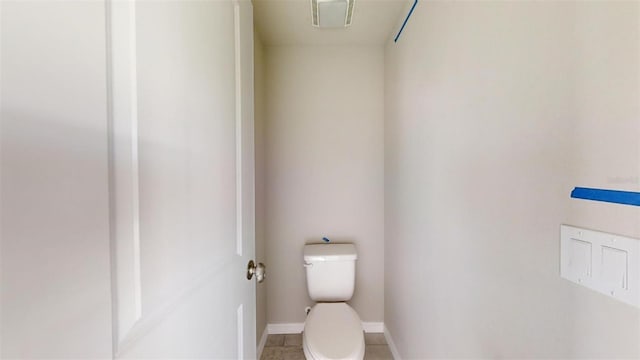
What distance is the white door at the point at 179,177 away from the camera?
1.36ft

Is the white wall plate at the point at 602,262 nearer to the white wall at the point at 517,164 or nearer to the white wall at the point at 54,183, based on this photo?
the white wall at the point at 517,164

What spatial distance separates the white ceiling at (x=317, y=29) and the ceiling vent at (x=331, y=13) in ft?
0.16

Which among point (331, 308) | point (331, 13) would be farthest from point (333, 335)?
point (331, 13)

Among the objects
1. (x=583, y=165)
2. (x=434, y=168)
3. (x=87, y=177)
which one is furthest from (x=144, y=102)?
(x=434, y=168)

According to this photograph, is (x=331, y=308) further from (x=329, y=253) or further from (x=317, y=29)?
(x=317, y=29)

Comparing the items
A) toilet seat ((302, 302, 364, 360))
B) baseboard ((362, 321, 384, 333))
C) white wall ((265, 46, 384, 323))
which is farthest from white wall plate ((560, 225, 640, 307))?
baseboard ((362, 321, 384, 333))

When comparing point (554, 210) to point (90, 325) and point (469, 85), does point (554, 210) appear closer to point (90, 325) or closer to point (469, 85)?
point (469, 85)

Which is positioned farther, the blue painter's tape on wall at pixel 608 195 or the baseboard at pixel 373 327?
the baseboard at pixel 373 327

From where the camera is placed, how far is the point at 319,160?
215cm

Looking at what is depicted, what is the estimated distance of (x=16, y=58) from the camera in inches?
10.4

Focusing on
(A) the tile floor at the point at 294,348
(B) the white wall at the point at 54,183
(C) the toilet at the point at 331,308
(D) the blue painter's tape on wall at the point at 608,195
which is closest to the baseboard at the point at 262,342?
(A) the tile floor at the point at 294,348

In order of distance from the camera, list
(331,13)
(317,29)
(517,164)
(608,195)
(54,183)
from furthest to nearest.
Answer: (317,29) → (331,13) → (517,164) → (608,195) → (54,183)

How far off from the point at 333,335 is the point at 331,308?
0.87 ft

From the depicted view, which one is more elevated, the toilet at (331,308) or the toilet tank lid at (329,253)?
the toilet tank lid at (329,253)
